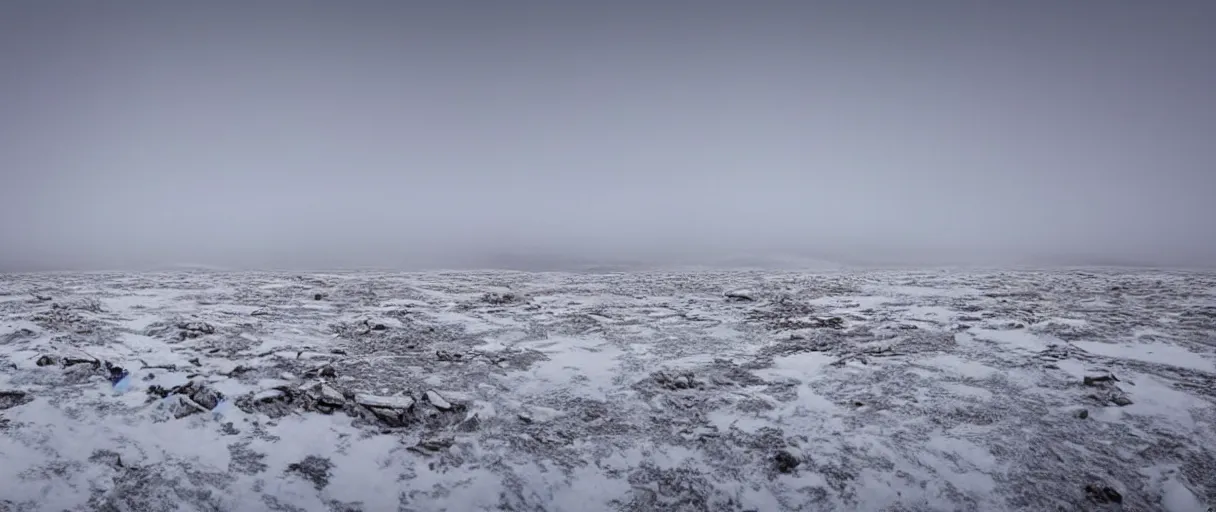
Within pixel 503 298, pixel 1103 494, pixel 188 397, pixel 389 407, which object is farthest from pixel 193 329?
pixel 1103 494

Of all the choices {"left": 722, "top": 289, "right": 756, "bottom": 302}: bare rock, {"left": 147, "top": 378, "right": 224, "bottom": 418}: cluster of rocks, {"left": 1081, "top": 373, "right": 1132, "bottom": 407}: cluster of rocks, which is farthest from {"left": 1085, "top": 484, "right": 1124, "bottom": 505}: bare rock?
{"left": 147, "top": 378, "right": 224, "bottom": 418}: cluster of rocks

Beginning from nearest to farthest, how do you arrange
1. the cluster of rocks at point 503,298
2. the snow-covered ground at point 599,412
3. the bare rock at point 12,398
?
the snow-covered ground at point 599,412
the bare rock at point 12,398
the cluster of rocks at point 503,298

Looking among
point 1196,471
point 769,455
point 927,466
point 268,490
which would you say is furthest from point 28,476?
point 1196,471

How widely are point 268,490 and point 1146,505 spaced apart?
671cm

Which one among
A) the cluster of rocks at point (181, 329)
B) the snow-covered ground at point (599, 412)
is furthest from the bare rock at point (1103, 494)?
the cluster of rocks at point (181, 329)

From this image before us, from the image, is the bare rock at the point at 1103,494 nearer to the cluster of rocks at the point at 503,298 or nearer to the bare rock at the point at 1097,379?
the bare rock at the point at 1097,379

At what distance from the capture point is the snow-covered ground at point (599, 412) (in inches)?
149

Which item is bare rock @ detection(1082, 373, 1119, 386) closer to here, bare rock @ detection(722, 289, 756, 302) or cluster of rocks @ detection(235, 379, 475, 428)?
bare rock @ detection(722, 289, 756, 302)

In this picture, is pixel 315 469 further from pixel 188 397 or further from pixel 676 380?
pixel 676 380

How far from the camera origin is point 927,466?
4082 millimetres

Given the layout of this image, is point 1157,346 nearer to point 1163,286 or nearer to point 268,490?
point 1163,286

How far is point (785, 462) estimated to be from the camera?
4145 millimetres

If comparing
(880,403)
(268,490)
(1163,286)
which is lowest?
(268,490)

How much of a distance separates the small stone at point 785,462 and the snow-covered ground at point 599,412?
0.03 m
